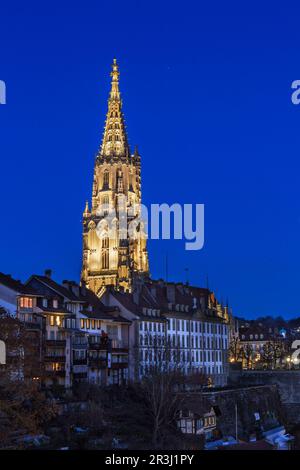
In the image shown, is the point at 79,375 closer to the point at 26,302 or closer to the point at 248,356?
the point at 26,302

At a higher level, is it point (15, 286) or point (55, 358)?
point (15, 286)

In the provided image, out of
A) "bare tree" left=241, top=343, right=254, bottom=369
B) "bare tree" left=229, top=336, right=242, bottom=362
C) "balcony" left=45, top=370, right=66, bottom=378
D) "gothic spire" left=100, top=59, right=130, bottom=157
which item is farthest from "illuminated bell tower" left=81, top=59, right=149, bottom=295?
"balcony" left=45, top=370, right=66, bottom=378

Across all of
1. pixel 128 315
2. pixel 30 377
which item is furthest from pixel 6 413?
pixel 128 315

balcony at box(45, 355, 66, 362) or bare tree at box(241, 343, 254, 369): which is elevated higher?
balcony at box(45, 355, 66, 362)

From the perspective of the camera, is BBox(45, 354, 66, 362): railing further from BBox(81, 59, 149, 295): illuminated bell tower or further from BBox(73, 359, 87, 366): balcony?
BBox(81, 59, 149, 295): illuminated bell tower

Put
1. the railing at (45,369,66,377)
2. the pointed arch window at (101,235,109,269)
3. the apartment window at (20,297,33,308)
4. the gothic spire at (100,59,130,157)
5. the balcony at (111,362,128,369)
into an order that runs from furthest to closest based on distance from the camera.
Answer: the gothic spire at (100,59,130,157) < the pointed arch window at (101,235,109,269) < the balcony at (111,362,128,369) < the apartment window at (20,297,33,308) < the railing at (45,369,66,377)

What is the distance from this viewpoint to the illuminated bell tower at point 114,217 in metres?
166

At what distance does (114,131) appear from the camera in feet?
615

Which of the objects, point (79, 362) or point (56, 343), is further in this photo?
point (79, 362)

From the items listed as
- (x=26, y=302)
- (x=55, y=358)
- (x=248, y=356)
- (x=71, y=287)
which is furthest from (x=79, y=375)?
(x=248, y=356)

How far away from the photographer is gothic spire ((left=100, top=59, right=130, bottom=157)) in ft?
603

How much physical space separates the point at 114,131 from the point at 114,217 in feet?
86.9

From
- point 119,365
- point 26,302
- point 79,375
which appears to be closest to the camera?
point 26,302
